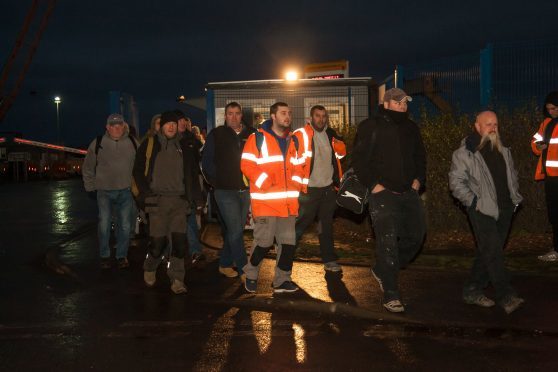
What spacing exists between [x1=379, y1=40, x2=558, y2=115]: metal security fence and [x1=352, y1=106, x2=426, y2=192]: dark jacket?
4.48 meters

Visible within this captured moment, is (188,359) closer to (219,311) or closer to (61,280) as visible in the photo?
(219,311)

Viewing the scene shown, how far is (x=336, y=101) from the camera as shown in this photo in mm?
14234

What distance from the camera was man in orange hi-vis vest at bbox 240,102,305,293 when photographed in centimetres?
729

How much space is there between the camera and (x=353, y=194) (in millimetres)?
7211

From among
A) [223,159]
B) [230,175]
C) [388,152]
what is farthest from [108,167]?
[388,152]

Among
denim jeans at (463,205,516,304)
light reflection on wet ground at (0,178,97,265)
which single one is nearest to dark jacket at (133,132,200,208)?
denim jeans at (463,205,516,304)

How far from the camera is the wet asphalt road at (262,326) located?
17.6ft

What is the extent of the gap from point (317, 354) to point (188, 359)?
993 mm

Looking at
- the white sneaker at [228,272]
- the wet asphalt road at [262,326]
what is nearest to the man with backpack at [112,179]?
the wet asphalt road at [262,326]

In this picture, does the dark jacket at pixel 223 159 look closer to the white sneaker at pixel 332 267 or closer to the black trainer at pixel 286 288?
the black trainer at pixel 286 288

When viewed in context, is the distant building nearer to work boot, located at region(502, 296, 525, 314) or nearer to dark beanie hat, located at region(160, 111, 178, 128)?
dark beanie hat, located at region(160, 111, 178, 128)

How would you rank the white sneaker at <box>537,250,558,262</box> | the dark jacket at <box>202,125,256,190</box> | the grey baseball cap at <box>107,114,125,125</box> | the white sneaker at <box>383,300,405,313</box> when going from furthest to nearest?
the grey baseball cap at <box>107,114,125,125</box> < the white sneaker at <box>537,250,558,262</box> < the dark jacket at <box>202,125,256,190</box> < the white sneaker at <box>383,300,405,313</box>

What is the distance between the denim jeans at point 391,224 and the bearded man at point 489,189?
47 cm

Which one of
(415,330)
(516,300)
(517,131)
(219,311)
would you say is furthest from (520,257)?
(219,311)
